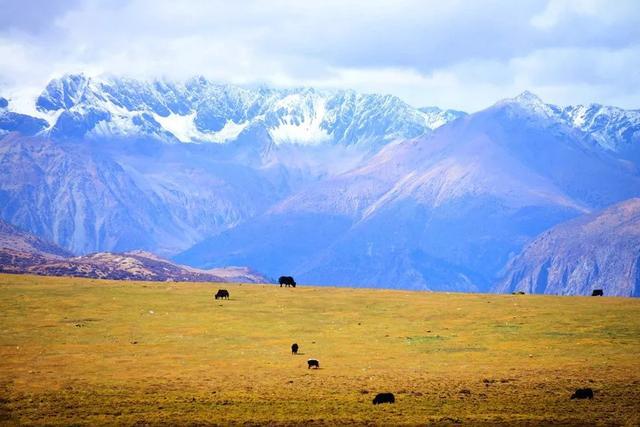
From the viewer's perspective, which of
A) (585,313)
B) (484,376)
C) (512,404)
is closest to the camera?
(512,404)

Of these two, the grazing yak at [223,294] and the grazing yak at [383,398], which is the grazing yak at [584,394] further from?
the grazing yak at [223,294]

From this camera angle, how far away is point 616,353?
70.6 m

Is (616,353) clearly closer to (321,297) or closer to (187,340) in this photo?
(187,340)

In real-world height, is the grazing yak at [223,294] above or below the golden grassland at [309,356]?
above

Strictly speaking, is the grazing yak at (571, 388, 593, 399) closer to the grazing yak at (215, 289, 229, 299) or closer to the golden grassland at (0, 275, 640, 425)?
the golden grassland at (0, 275, 640, 425)

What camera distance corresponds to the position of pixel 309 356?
70562 millimetres

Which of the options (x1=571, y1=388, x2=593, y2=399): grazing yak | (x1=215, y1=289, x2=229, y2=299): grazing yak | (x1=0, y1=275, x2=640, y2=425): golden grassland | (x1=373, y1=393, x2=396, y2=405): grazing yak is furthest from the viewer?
(x1=215, y1=289, x2=229, y2=299): grazing yak

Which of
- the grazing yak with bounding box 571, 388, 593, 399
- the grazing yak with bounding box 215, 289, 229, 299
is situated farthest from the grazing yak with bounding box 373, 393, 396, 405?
the grazing yak with bounding box 215, 289, 229, 299

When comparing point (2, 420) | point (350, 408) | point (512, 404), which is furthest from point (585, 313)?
point (2, 420)

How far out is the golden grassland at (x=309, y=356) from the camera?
170ft

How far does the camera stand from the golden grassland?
170 ft

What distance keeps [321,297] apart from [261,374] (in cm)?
4712

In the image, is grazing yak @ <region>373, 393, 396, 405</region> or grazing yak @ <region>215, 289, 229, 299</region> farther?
grazing yak @ <region>215, 289, 229, 299</region>

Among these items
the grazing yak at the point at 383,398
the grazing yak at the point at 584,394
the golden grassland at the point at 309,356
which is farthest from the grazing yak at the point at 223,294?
the grazing yak at the point at 584,394
